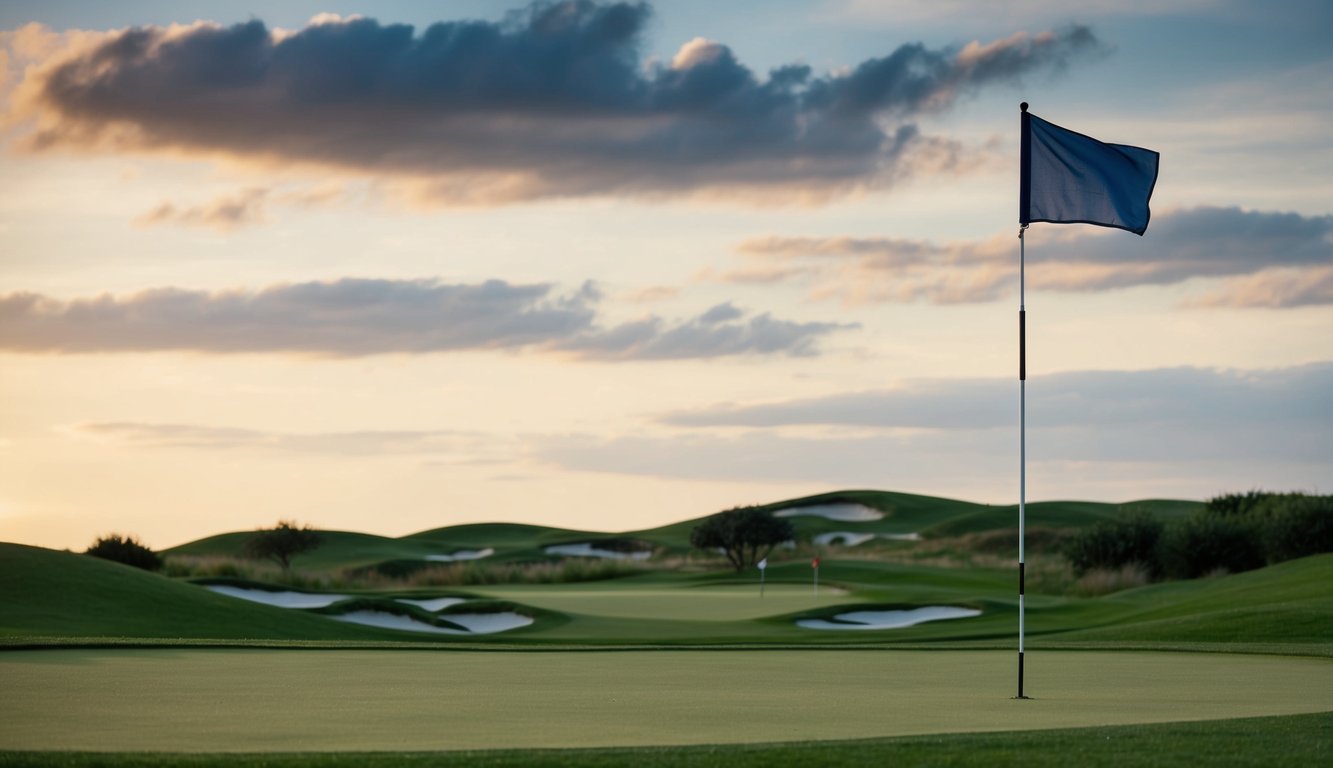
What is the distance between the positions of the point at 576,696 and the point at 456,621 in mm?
19452

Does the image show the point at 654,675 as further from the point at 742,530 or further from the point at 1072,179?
the point at 742,530

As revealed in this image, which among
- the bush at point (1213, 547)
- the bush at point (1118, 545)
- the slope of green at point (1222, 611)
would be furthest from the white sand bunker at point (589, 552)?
the slope of green at point (1222, 611)

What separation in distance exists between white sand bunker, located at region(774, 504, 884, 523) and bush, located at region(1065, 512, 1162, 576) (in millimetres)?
38457

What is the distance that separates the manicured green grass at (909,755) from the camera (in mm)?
8641

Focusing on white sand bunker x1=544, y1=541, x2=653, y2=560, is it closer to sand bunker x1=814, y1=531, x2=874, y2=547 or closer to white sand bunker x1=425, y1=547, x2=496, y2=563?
white sand bunker x1=425, y1=547, x2=496, y2=563

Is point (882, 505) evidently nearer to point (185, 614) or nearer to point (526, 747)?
point (185, 614)

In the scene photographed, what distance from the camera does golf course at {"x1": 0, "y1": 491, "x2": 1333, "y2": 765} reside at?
31.4 feet

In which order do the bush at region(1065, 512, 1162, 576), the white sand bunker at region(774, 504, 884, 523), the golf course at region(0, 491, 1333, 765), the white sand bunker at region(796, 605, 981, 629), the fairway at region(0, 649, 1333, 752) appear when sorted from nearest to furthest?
the golf course at region(0, 491, 1333, 765) < the fairway at region(0, 649, 1333, 752) < the white sand bunker at region(796, 605, 981, 629) < the bush at region(1065, 512, 1162, 576) < the white sand bunker at region(774, 504, 884, 523)

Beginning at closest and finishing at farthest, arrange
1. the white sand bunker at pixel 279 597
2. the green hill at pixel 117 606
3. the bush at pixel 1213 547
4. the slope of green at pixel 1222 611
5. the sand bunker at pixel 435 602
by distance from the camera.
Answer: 1. the green hill at pixel 117 606
2. the slope of green at pixel 1222 611
3. the white sand bunker at pixel 279 597
4. the sand bunker at pixel 435 602
5. the bush at pixel 1213 547

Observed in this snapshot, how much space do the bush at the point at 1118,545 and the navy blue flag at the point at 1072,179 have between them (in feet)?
103

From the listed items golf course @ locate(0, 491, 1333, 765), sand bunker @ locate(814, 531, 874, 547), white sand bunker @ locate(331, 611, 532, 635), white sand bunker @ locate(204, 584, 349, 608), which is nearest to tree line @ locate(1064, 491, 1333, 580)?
golf course @ locate(0, 491, 1333, 765)

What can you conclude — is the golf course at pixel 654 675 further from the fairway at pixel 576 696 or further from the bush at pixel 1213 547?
the bush at pixel 1213 547

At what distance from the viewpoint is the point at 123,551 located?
38.8m

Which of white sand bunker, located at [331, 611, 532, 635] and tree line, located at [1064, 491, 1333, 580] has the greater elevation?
tree line, located at [1064, 491, 1333, 580]
